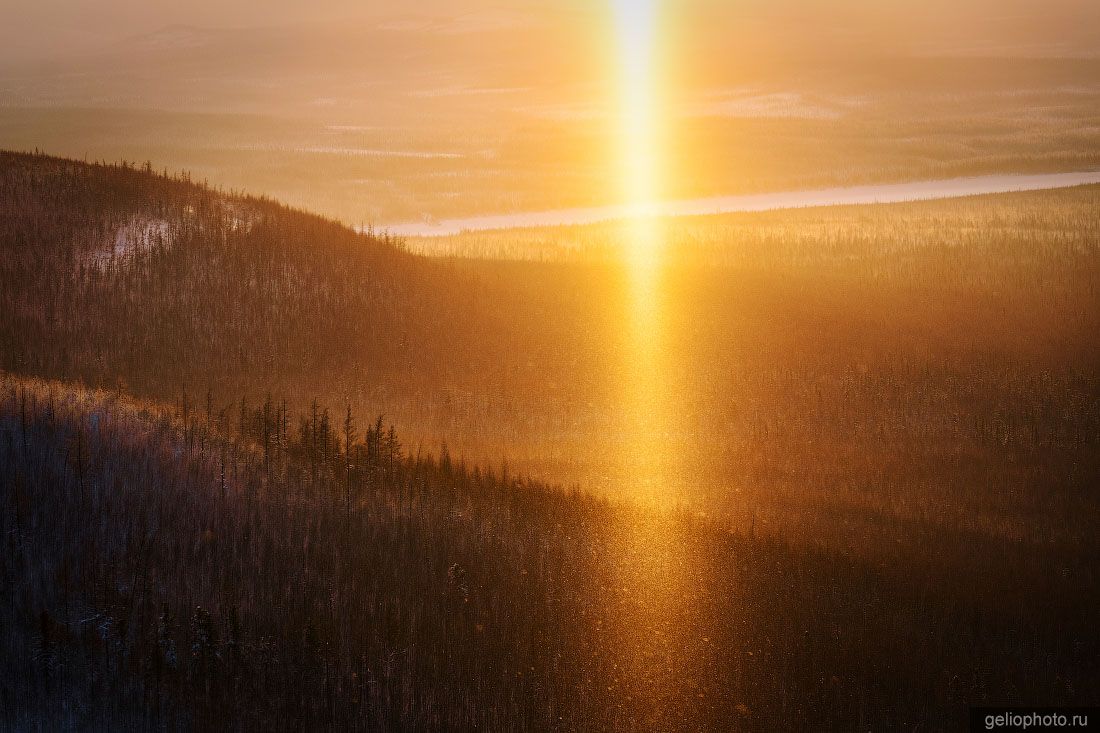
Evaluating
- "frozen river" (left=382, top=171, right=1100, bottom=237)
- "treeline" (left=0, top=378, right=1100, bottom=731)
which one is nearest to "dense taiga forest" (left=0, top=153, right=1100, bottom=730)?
"treeline" (left=0, top=378, right=1100, bottom=731)

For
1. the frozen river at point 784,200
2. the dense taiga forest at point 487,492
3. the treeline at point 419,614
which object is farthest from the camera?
the frozen river at point 784,200

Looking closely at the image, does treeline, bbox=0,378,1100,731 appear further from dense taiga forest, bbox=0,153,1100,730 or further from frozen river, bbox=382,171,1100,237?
frozen river, bbox=382,171,1100,237

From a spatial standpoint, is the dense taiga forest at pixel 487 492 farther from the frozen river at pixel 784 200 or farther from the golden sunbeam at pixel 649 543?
the frozen river at pixel 784 200

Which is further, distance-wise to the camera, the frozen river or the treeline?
the frozen river

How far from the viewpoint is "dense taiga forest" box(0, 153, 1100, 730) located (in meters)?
7.86

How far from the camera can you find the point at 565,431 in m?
16.8

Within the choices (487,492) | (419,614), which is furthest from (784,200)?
(419,614)

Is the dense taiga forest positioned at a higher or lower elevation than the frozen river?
lower

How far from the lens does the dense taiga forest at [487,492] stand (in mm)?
7859

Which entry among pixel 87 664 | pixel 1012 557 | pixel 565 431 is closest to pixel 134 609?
pixel 87 664

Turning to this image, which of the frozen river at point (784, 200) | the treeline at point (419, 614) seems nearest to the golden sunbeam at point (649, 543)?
the treeline at point (419, 614)

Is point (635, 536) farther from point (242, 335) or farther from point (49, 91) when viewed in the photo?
point (49, 91)

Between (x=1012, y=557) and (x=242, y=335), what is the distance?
12.2 metres

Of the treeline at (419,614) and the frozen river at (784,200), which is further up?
the frozen river at (784,200)
